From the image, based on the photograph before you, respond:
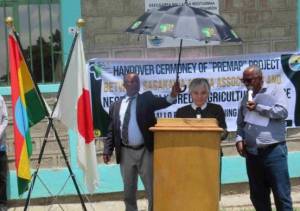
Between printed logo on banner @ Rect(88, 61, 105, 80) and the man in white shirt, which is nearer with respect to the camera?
the man in white shirt

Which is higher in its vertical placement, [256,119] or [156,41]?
[156,41]

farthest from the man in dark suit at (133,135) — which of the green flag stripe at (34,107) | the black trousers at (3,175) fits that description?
the black trousers at (3,175)

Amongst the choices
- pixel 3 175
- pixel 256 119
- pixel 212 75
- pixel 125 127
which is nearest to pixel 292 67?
pixel 212 75

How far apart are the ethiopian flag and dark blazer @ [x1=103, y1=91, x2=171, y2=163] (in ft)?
→ 2.93

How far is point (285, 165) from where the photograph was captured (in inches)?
217

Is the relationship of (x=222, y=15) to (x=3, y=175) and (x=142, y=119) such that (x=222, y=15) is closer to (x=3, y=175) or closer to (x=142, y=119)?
(x=142, y=119)

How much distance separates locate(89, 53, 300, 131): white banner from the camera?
7410 millimetres

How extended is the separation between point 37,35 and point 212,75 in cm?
237

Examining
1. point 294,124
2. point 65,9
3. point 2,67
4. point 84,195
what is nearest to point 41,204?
point 84,195

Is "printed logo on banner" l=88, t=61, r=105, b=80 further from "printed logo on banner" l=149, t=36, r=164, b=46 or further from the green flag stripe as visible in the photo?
the green flag stripe

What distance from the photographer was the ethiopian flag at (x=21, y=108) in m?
5.58

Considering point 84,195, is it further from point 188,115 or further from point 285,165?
point 285,165

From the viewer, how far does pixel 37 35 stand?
291 inches

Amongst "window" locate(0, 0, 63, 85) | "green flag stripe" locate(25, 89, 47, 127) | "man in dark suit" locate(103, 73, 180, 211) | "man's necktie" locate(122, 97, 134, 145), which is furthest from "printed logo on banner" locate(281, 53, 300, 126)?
"green flag stripe" locate(25, 89, 47, 127)
